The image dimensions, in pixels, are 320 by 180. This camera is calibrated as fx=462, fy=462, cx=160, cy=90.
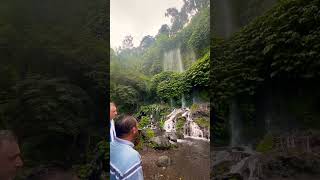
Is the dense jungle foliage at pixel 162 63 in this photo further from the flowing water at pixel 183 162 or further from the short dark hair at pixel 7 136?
the short dark hair at pixel 7 136

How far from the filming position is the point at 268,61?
5.14 metres

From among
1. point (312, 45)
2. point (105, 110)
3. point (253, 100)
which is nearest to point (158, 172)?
point (105, 110)

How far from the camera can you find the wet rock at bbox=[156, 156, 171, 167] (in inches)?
201

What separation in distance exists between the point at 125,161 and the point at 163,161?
681 millimetres

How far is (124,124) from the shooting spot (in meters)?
4.98

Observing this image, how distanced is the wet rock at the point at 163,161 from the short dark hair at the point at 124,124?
488mm

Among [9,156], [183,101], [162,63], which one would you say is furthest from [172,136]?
[9,156]

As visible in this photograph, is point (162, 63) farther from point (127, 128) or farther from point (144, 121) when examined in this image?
point (127, 128)

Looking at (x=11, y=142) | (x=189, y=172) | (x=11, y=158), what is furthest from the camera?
(x=189, y=172)

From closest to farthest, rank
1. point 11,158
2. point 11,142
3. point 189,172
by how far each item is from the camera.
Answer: point 11,158, point 11,142, point 189,172

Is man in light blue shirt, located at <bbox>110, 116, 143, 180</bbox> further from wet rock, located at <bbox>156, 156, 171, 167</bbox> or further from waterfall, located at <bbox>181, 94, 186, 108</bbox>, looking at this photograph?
waterfall, located at <bbox>181, 94, 186, 108</bbox>

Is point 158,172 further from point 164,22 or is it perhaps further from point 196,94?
→ point 164,22

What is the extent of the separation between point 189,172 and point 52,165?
150 cm

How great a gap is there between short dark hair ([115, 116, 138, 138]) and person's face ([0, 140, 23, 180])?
3.49 feet
